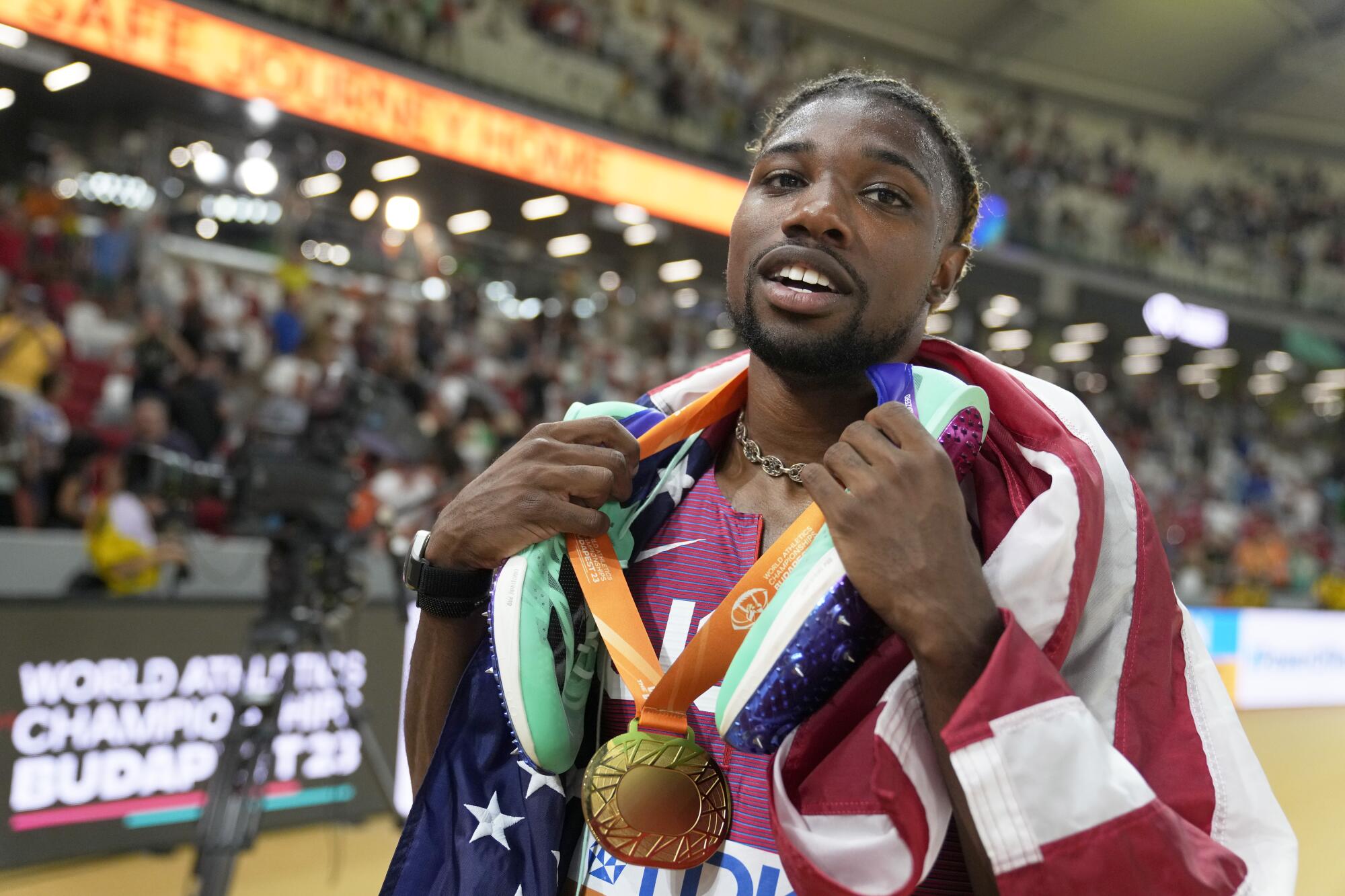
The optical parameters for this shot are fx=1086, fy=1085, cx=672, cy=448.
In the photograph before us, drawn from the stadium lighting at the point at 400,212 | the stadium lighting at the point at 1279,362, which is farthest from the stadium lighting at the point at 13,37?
the stadium lighting at the point at 1279,362

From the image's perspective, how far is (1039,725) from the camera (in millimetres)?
806

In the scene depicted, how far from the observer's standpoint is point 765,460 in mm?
1294

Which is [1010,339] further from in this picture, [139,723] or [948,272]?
[948,272]

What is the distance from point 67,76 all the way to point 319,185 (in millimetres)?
2349

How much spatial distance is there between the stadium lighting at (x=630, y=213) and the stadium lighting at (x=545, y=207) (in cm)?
46

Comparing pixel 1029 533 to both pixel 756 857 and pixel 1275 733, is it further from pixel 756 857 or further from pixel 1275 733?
pixel 1275 733

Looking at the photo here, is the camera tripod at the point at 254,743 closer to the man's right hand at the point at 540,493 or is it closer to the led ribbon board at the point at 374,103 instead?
the man's right hand at the point at 540,493

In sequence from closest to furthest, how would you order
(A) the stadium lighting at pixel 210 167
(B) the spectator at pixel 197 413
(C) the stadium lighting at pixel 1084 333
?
(B) the spectator at pixel 197 413
(A) the stadium lighting at pixel 210 167
(C) the stadium lighting at pixel 1084 333

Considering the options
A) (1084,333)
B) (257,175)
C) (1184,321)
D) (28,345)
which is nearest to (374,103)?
(257,175)

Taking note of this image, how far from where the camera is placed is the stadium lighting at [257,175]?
8734 millimetres

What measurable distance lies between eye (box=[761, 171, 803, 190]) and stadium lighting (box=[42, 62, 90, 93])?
674 centimetres

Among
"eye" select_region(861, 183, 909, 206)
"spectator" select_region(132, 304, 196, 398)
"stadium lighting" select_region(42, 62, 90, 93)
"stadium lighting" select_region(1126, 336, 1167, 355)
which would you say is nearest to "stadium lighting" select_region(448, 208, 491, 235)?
"stadium lighting" select_region(42, 62, 90, 93)

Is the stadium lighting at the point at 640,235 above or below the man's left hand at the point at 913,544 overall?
below

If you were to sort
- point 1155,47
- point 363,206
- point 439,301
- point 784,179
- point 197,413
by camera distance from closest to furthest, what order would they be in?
point 784,179 < point 197,413 < point 439,301 < point 363,206 < point 1155,47
